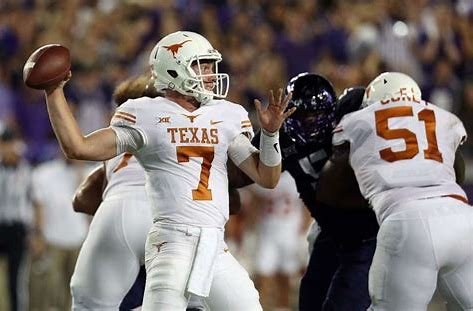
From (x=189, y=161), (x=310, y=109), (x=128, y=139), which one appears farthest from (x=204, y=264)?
(x=310, y=109)

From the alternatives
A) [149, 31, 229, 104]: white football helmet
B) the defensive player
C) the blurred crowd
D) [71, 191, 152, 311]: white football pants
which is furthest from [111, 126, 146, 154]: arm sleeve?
the blurred crowd

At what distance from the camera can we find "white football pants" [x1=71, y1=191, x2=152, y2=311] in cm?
527

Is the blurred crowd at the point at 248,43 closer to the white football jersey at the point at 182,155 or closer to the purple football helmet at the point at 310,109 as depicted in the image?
the purple football helmet at the point at 310,109

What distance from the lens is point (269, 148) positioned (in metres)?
4.54

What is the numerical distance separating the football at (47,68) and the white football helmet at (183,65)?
0.46 m

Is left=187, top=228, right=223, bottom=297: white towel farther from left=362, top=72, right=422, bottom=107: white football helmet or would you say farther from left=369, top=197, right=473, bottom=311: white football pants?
left=362, top=72, right=422, bottom=107: white football helmet

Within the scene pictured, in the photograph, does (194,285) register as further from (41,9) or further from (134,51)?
(41,9)

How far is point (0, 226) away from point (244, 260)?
Result: 90.6 inches

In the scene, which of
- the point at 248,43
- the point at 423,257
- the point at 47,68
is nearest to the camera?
the point at 47,68

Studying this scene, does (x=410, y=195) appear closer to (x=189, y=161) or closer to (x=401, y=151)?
(x=401, y=151)

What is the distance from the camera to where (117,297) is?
5.31 metres

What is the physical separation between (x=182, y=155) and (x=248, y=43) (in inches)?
258

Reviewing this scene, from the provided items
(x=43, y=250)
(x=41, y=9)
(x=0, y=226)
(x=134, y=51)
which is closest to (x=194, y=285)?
(x=0, y=226)

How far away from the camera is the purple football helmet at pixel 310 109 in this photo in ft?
17.8
